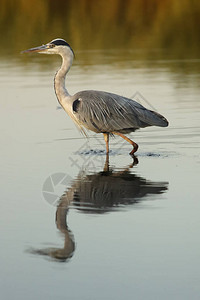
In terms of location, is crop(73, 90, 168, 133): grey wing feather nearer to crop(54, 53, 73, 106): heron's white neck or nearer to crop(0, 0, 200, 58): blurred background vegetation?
crop(54, 53, 73, 106): heron's white neck

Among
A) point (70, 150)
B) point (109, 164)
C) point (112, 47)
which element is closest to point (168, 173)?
point (109, 164)

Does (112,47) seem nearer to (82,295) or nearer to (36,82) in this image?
(36,82)

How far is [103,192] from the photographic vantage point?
28.5 feet

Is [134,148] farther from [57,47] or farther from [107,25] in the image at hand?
[107,25]

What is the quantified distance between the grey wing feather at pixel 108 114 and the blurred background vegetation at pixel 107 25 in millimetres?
12969

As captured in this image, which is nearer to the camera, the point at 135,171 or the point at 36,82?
the point at 135,171

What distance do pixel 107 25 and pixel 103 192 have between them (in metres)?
21.7

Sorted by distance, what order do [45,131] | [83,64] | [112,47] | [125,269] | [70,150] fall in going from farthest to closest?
[112,47]
[83,64]
[45,131]
[70,150]
[125,269]

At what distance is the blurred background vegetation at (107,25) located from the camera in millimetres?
26609

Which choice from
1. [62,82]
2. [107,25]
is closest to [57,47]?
[62,82]

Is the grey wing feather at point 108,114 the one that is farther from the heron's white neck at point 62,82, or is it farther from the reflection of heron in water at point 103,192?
the reflection of heron in water at point 103,192

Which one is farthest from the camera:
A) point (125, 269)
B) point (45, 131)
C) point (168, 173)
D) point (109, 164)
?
point (45, 131)

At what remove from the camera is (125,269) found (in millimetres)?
6164

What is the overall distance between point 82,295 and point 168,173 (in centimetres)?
390
